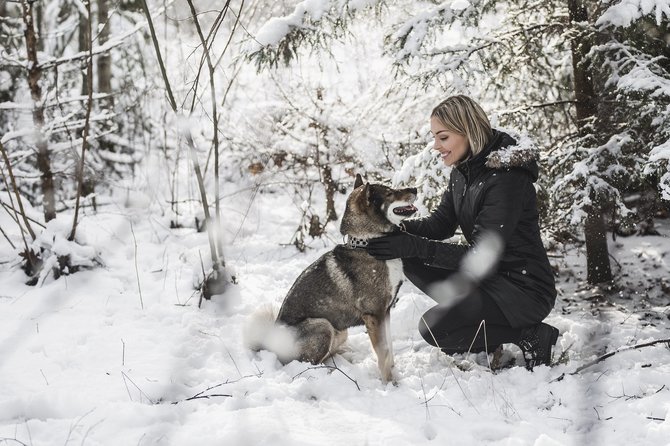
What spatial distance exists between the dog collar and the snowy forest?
3.20 ft

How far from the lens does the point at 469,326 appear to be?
3.61 metres

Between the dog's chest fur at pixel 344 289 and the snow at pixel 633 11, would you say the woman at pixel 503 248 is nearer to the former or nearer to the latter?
the dog's chest fur at pixel 344 289

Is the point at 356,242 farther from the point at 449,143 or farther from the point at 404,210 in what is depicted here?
the point at 449,143

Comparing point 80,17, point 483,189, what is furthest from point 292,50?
point 80,17

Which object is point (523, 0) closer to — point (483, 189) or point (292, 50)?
point (292, 50)

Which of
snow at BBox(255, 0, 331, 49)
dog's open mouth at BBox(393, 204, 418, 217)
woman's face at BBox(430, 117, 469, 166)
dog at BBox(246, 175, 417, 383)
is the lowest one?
dog at BBox(246, 175, 417, 383)

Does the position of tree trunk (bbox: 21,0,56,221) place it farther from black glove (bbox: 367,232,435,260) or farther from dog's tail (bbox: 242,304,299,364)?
black glove (bbox: 367,232,435,260)

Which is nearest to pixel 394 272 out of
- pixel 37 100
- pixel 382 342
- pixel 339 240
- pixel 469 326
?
pixel 382 342

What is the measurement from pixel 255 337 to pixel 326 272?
0.79 meters

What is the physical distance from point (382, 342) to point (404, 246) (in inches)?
29.9

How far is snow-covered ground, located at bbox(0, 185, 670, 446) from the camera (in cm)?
264

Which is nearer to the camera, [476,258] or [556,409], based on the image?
[556,409]

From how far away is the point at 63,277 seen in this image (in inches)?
209

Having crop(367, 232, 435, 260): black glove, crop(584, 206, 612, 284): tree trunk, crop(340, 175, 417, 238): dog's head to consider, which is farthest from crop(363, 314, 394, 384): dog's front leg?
crop(584, 206, 612, 284): tree trunk
